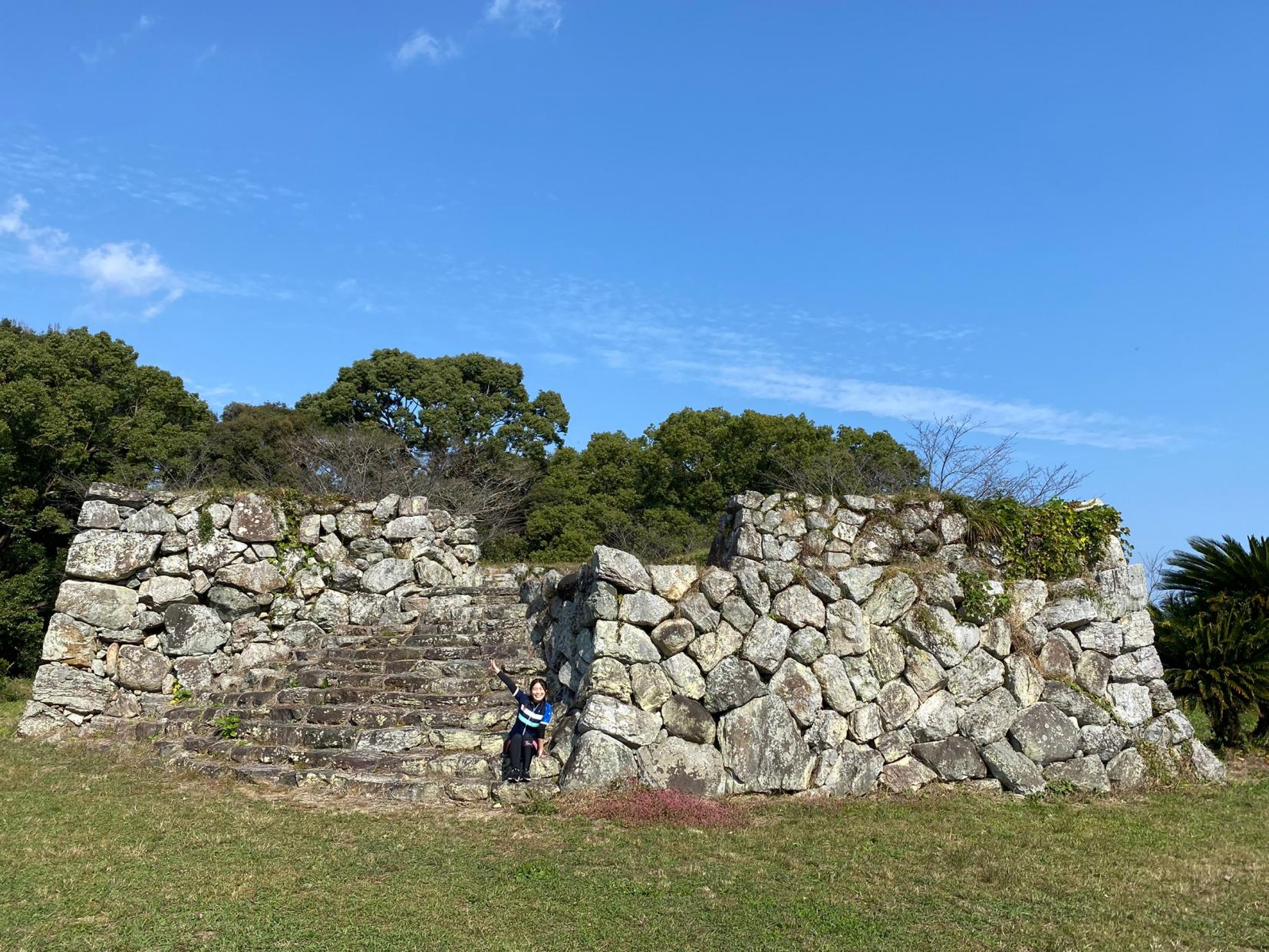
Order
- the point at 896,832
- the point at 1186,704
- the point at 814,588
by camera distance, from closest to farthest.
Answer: the point at 896,832
the point at 814,588
the point at 1186,704

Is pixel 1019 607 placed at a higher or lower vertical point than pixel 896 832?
higher

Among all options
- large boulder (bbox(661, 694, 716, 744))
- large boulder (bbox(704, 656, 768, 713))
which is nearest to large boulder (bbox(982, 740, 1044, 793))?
large boulder (bbox(704, 656, 768, 713))

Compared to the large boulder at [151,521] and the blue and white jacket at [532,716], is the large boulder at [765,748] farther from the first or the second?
the large boulder at [151,521]

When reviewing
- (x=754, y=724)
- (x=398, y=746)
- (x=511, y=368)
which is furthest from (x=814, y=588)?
(x=511, y=368)

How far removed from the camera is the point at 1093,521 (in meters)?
10.7

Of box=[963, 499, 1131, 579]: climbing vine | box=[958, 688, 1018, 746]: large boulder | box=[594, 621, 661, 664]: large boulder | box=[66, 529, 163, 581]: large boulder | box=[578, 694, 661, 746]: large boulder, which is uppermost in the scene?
box=[963, 499, 1131, 579]: climbing vine

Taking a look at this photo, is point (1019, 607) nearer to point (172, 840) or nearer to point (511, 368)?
point (172, 840)

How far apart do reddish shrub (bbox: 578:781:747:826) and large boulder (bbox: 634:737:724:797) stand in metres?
0.17

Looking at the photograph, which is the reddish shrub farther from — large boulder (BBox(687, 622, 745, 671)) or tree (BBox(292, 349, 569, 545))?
tree (BBox(292, 349, 569, 545))

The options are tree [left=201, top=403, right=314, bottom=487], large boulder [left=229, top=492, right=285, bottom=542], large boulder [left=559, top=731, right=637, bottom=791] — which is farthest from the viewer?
tree [left=201, top=403, right=314, bottom=487]

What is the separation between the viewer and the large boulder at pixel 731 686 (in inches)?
358

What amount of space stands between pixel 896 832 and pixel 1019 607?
11.7 ft

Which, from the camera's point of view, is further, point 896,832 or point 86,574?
point 86,574

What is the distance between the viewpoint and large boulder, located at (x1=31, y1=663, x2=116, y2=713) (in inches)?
468
